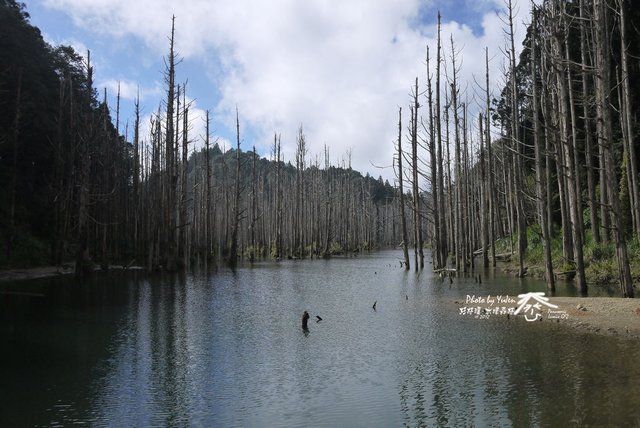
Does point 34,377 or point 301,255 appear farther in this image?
point 301,255

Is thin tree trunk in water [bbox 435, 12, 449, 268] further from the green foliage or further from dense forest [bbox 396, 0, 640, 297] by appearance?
the green foliage

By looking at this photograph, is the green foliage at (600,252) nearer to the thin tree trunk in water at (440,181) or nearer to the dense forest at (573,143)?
the dense forest at (573,143)

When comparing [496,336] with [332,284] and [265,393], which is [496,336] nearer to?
[265,393]

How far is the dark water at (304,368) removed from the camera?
554 centimetres

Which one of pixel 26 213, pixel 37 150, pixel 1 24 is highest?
pixel 1 24

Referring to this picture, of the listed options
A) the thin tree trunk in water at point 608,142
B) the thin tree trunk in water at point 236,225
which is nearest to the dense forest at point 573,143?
the thin tree trunk in water at point 608,142

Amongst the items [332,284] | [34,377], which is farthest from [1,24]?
[34,377]

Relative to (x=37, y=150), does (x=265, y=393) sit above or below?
below

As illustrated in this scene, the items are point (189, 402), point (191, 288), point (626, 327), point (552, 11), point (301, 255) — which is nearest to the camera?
point (189, 402)

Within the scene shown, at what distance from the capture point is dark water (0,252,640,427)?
218 inches

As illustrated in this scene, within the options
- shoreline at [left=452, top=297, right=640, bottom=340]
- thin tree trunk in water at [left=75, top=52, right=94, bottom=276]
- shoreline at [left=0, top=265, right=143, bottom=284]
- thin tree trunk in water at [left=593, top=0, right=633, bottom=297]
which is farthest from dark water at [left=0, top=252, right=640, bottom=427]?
thin tree trunk in water at [left=75, top=52, right=94, bottom=276]

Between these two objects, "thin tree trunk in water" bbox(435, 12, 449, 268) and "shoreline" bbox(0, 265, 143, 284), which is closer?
"shoreline" bbox(0, 265, 143, 284)

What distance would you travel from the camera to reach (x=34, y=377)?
7.11 metres

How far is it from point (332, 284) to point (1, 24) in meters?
21.1
